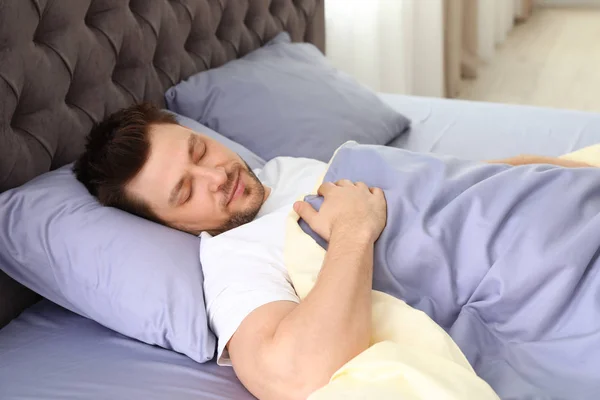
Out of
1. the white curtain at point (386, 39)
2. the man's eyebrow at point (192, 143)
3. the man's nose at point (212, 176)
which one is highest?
the man's eyebrow at point (192, 143)

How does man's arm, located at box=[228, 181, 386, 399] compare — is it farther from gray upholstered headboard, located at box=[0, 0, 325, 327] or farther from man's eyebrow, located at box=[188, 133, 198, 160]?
gray upholstered headboard, located at box=[0, 0, 325, 327]

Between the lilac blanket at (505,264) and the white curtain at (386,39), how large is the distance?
2.07 metres

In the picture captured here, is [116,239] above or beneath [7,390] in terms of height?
above

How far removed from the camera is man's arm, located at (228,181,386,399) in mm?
1030

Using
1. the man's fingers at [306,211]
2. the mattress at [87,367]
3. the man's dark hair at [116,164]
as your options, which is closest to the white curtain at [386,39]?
the man's dark hair at [116,164]

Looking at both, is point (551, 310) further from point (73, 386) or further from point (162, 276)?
point (73, 386)

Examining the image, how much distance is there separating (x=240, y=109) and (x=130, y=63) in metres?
0.33

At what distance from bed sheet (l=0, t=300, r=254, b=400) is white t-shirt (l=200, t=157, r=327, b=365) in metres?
0.06

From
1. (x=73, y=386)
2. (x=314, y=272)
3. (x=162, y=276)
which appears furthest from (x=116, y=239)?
(x=314, y=272)

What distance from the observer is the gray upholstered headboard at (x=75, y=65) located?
1394mm

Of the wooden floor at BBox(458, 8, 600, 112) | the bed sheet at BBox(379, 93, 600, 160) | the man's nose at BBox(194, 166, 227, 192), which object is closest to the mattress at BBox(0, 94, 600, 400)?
the man's nose at BBox(194, 166, 227, 192)

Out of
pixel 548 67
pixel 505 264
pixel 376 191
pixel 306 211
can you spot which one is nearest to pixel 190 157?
pixel 306 211

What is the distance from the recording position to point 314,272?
1.23 metres

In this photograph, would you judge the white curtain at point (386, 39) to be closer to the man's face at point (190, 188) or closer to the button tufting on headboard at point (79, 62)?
the button tufting on headboard at point (79, 62)
